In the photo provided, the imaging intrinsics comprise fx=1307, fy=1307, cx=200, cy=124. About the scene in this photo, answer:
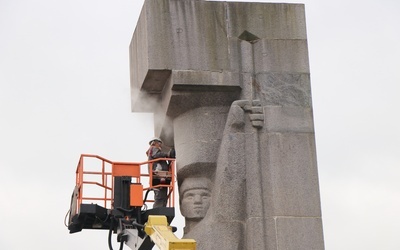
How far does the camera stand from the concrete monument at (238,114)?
23594 mm

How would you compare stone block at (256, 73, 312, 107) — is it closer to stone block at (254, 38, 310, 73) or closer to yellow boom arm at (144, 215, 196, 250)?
stone block at (254, 38, 310, 73)

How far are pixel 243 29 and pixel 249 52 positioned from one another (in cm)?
46

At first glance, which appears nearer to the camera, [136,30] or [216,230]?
[216,230]

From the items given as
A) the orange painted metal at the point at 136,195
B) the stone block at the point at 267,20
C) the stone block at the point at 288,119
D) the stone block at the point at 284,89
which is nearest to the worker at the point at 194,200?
the orange painted metal at the point at 136,195

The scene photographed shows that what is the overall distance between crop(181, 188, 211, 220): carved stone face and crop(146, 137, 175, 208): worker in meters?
0.46

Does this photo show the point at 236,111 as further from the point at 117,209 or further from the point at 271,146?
the point at 117,209

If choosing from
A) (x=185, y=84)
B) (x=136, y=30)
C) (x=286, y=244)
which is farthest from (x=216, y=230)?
(x=136, y=30)

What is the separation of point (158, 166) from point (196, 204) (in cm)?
112

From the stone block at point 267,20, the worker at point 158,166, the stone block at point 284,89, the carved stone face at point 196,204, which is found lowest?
the carved stone face at point 196,204

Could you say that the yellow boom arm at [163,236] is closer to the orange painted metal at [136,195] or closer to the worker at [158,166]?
the orange painted metal at [136,195]

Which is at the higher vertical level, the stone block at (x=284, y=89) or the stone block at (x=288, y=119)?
the stone block at (x=284, y=89)

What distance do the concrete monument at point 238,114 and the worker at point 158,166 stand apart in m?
0.30

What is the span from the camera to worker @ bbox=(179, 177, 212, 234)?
23.9m

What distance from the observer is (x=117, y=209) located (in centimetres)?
2323
